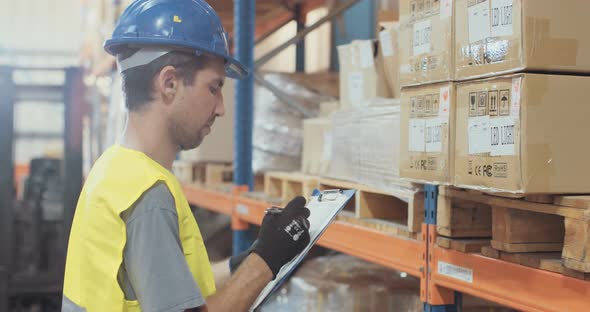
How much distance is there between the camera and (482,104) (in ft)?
7.70

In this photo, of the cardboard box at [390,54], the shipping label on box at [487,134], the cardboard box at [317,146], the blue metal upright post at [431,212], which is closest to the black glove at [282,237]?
the shipping label on box at [487,134]

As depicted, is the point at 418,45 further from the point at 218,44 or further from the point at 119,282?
the point at 119,282

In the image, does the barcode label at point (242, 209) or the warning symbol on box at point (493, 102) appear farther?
the barcode label at point (242, 209)

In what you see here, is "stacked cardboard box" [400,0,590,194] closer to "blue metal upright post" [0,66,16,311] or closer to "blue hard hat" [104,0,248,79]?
"blue hard hat" [104,0,248,79]

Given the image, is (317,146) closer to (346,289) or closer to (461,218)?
(346,289)

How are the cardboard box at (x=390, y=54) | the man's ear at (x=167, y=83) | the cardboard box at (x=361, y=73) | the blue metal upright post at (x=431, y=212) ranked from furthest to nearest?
the cardboard box at (x=361, y=73) → the cardboard box at (x=390, y=54) → the blue metal upright post at (x=431, y=212) → the man's ear at (x=167, y=83)

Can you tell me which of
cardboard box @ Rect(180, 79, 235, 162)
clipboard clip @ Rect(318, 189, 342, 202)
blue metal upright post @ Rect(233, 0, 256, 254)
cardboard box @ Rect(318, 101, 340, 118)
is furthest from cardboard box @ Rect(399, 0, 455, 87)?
cardboard box @ Rect(180, 79, 235, 162)

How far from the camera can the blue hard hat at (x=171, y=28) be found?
2.04 metres

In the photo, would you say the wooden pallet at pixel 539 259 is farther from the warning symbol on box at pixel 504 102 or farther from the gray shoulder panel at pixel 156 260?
the gray shoulder panel at pixel 156 260

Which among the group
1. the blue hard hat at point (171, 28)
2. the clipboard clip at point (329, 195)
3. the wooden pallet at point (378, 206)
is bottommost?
the wooden pallet at point (378, 206)

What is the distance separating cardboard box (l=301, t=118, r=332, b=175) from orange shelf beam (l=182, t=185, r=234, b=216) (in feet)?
2.94

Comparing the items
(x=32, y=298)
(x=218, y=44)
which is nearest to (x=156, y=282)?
(x=218, y=44)

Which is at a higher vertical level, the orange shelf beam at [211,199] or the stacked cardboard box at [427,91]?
the stacked cardboard box at [427,91]

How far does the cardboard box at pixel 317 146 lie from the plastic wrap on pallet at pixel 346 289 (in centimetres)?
62
